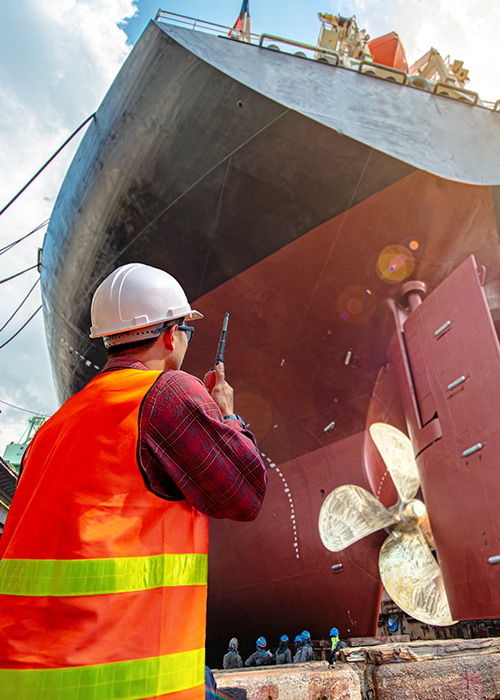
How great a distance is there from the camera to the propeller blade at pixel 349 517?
16.9 ft

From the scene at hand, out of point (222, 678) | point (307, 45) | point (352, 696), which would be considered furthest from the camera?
point (307, 45)

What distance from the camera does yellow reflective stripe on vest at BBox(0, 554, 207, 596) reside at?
34.5 inches

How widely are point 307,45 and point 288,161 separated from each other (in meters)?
Result: 2.06

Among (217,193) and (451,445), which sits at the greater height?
(217,193)

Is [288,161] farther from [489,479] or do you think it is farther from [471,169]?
[489,479]

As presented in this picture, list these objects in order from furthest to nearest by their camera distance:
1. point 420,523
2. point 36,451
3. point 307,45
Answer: point 307,45
point 420,523
point 36,451

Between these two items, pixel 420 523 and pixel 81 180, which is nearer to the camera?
pixel 420 523

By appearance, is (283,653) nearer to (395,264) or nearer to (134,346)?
(395,264)

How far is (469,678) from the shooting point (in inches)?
72.5

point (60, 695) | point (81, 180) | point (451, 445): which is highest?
point (81, 180)

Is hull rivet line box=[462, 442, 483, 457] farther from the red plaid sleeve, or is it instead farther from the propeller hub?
the red plaid sleeve

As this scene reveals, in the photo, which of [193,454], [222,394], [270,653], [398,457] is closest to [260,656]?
[270,653]

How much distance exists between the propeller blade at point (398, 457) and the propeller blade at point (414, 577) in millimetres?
457

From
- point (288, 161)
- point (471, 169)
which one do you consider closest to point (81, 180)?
point (288, 161)
